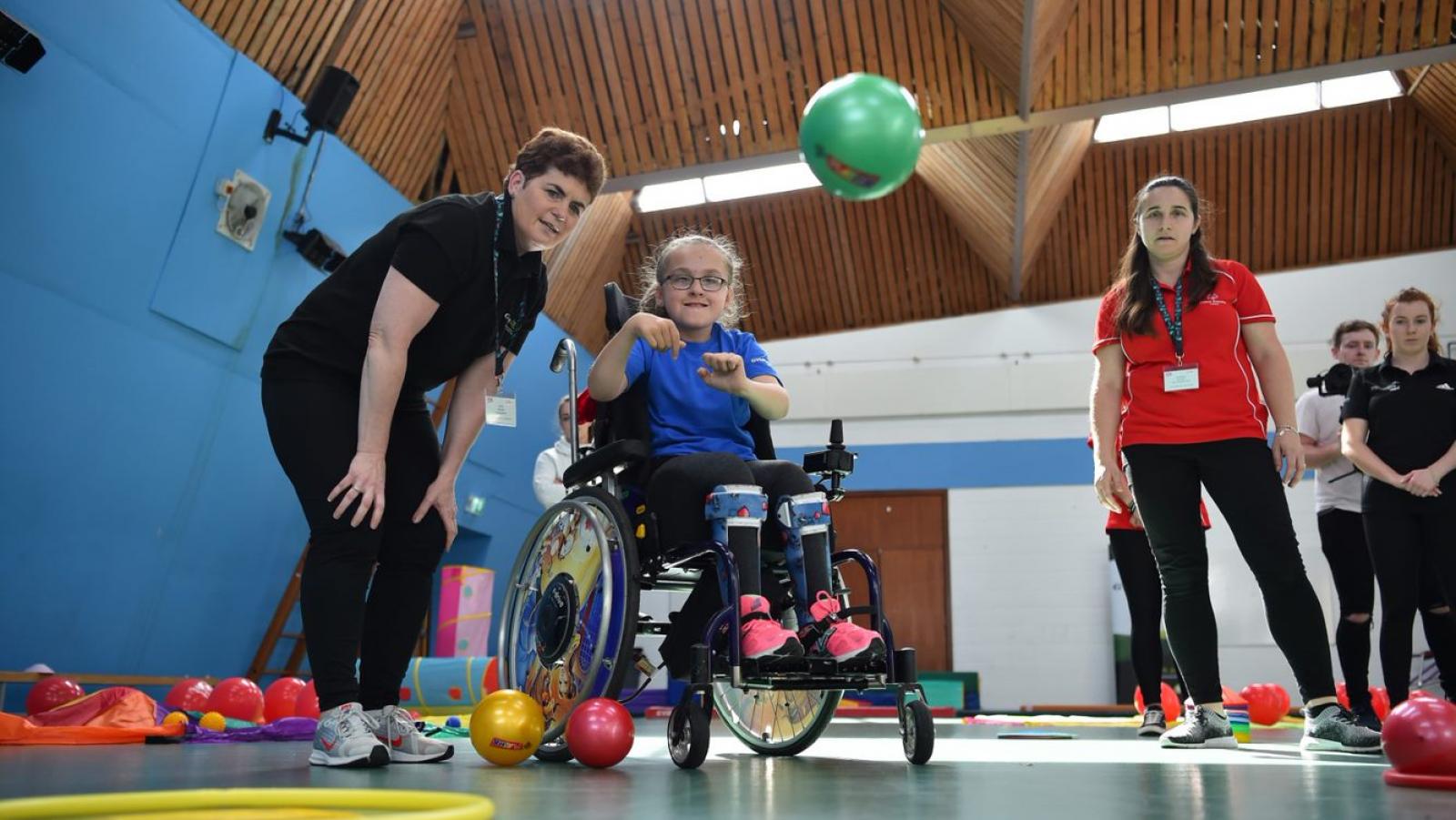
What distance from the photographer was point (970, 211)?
9.38 m

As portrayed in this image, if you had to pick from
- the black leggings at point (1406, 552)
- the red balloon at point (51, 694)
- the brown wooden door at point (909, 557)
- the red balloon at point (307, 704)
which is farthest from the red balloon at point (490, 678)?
the brown wooden door at point (909, 557)

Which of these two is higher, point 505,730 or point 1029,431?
point 1029,431

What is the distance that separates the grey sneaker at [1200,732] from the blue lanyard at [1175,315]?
88cm

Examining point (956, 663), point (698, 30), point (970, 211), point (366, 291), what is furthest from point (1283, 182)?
point (366, 291)

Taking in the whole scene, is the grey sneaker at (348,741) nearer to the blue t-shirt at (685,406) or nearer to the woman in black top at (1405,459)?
the blue t-shirt at (685,406)

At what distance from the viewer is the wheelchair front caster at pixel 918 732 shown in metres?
2.11

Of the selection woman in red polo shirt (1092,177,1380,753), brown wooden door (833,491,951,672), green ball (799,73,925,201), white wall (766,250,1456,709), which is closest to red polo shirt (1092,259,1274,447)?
woman in red polo shirt (1092,177,1380,753)

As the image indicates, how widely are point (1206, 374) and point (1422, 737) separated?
1143mm

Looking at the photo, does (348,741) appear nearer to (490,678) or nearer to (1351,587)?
(490,678)

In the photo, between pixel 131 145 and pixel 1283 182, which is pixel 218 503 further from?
pixel 1283 182

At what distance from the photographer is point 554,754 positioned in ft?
7.50

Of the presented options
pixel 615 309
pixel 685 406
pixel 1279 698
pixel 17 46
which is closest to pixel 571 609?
pixel 685 406

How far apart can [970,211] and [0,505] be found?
746 centimetres

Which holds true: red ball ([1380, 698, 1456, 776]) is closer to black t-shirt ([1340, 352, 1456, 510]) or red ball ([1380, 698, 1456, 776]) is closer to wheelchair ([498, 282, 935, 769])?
wheelchair ([498, 282, 935, 769])
